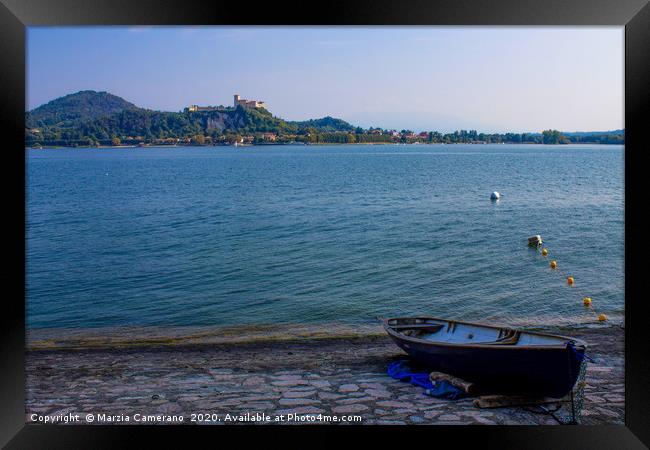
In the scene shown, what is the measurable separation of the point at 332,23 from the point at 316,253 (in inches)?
667

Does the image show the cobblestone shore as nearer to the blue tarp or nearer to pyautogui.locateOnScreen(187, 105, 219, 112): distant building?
the blue tarp

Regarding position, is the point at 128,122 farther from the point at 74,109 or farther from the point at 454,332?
the point at 454,332

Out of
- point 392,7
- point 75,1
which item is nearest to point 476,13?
point 392,7

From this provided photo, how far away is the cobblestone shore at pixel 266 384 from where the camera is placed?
21.4 ft

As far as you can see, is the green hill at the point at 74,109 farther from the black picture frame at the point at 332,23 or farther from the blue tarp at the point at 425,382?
the black picture frame at the point at 332,23

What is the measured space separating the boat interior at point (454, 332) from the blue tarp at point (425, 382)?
16.1 inches

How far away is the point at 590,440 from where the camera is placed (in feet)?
18.3

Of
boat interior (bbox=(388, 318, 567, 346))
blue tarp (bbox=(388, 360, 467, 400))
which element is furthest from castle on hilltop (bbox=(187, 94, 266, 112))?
blue tarp (bbox=(388, 360, 467, 400))

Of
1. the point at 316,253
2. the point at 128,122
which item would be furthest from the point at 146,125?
the point at 316,253

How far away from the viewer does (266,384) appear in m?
7.51

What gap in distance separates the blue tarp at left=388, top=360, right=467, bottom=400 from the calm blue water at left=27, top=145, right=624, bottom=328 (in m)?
5.69

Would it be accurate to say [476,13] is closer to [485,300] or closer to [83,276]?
[485,300]

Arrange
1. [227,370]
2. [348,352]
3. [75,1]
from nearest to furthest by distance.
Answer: [75,1], [227,370], [348,352]

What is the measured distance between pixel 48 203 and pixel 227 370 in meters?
35.4
